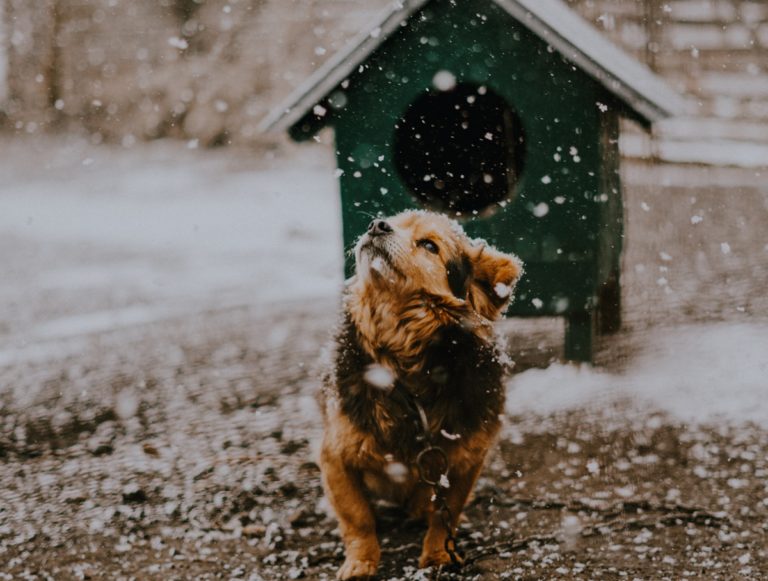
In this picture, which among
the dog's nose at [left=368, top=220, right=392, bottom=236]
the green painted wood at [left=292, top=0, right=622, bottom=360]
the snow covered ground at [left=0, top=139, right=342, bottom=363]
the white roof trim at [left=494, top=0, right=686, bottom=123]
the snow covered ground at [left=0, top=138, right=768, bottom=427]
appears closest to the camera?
the dog's nose at [left=368, top=220, right=392, bottom=236]

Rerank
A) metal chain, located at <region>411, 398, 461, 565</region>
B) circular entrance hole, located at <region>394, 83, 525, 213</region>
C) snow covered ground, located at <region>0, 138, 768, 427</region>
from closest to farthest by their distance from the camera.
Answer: metal chain, located at <region>411, 398, 461, 565</region> → circular entrance hole, located at <region>394, 83, 525, 213</region> → snow covered ground, located at <region>0, 138, 768, 427</region>

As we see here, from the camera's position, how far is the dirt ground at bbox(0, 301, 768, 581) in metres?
2.63

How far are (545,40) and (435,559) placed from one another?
6.70ft

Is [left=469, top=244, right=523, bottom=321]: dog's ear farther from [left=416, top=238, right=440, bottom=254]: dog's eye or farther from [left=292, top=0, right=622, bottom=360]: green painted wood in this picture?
[left=292, top=0, right=622, bottom=360]: green painted wood

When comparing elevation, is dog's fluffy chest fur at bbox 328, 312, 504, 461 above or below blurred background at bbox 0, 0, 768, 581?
above

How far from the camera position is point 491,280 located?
268 centimetres

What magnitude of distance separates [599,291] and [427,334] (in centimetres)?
151

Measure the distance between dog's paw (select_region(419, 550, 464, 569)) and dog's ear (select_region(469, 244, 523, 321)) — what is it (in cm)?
76

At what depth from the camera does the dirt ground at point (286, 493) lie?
263 cm

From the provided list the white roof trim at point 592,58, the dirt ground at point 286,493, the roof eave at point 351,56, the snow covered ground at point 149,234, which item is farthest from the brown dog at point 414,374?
the snow covered ground at point 149,234

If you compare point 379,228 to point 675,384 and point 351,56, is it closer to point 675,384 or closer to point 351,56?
point 351,56

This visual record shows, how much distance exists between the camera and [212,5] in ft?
41.4

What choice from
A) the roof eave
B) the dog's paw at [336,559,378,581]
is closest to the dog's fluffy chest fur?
the dog's paw at [336,559,378,581]

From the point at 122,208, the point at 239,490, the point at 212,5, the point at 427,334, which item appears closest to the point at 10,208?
the point at 122,208
